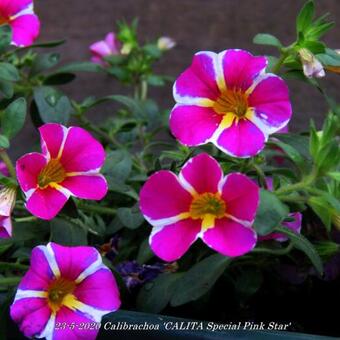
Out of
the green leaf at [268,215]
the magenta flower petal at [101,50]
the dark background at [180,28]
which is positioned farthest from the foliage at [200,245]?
the dark background at [180,28]

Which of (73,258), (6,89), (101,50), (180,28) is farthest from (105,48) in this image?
(73,258)

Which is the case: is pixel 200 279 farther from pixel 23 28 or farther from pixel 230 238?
pixel 23 28

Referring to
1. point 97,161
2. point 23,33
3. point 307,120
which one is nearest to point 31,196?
point 97,161

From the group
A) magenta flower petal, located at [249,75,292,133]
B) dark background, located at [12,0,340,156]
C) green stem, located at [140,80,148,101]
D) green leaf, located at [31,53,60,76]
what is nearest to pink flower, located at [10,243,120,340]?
magenta flower petal, located at [249,75,292,133]

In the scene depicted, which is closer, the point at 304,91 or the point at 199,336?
the point at 199,336

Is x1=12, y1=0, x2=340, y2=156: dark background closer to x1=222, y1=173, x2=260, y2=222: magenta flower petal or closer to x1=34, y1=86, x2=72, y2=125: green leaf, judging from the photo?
x1=34, y1=86, x2=72, y2=125: green leaf

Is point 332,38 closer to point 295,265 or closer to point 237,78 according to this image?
point 295,265
